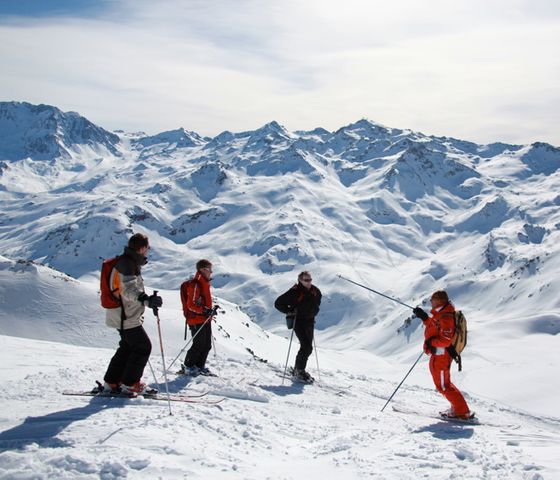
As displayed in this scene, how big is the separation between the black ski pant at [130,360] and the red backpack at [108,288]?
62 cm

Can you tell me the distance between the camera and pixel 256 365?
15234mm

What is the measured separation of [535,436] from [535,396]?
174 ft

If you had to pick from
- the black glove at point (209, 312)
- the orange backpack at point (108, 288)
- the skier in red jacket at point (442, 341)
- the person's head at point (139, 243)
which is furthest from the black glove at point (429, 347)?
the orange backpack at point (108, 288)

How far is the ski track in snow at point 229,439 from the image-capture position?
6633 mm

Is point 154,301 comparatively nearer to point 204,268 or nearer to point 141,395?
point 141,395

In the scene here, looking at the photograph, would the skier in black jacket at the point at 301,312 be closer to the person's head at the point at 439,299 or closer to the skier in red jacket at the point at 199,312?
the skier in red jacket at the point at 199,312

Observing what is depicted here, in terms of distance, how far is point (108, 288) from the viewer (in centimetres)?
897

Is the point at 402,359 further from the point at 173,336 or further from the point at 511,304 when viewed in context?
the point at 173,336

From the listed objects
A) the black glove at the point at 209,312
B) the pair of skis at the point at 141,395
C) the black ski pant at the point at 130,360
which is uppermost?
the black glove at the point at 209,312

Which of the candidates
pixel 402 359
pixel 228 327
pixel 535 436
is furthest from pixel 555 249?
pixel 535 436

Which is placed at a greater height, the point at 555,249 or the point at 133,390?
the point at 555,249

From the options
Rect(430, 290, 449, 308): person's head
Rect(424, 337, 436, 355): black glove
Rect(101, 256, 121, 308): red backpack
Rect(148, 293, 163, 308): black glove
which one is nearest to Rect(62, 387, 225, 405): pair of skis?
Rect(101, 256, 121, 308): red backpack

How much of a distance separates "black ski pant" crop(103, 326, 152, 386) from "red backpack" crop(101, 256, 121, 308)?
62 centimetres

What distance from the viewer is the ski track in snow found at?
6633mm
